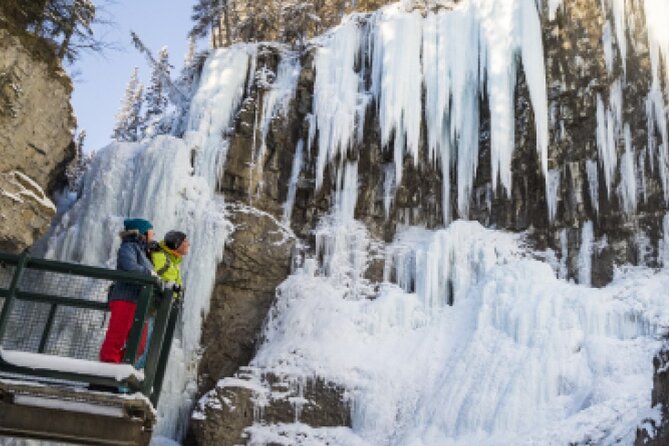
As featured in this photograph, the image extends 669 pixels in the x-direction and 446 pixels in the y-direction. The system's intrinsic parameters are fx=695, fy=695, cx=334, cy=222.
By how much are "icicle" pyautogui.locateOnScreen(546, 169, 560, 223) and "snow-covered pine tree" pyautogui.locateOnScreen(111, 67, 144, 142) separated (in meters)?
18.6

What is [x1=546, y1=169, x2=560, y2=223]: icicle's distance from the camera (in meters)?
16.8

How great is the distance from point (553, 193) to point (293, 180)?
657 cm

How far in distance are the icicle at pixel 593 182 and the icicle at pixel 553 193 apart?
0.72 m

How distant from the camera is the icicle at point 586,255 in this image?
1588 cm

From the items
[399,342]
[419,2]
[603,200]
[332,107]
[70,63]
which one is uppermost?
[419,2]

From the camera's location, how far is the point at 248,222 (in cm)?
1748

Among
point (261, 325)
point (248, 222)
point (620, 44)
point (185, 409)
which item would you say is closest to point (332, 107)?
point (248, 222)

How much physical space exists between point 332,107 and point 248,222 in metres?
3.68

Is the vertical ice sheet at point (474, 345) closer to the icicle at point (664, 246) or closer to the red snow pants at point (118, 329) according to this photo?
the icicle at point (664, 246)

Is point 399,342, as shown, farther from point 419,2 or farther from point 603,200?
point 419,2

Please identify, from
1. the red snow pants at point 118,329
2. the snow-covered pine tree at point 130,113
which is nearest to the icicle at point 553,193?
the red snow pants at point 118,329

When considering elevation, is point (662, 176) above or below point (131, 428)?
above

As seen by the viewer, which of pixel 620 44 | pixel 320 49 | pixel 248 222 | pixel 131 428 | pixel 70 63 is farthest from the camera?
pixel 320 49

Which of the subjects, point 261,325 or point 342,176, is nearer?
point 261,325
